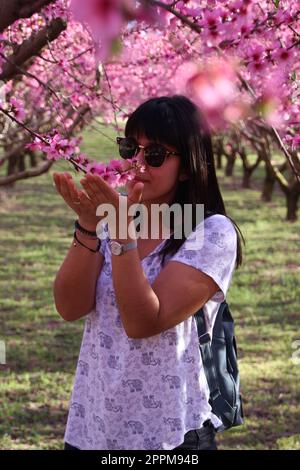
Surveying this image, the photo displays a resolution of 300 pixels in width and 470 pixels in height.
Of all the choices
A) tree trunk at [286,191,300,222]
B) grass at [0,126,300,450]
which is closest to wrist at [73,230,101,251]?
grass at [0,126,300,450]

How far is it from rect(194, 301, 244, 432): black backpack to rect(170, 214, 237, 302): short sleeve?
101 mm

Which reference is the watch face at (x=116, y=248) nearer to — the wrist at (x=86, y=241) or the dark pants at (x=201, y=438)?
the wrist at (x=86, y=241)

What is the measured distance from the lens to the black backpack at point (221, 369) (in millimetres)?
2100

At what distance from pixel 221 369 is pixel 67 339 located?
16.2 feet

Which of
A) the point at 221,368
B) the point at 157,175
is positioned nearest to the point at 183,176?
the point at 157,175

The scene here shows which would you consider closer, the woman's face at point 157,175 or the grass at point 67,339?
the woman's face at point 157,175

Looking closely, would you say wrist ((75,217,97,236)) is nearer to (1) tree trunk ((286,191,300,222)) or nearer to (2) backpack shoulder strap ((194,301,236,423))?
(2) backpack shoulder strap ((194,301,236,423))

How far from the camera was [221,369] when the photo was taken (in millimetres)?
2129

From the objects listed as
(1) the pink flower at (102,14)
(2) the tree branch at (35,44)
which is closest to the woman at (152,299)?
(1) the pink flower at (102,14)

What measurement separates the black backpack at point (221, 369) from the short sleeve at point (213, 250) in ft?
0.33

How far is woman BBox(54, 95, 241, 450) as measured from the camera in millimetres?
1947

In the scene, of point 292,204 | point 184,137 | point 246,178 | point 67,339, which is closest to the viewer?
point 184,137

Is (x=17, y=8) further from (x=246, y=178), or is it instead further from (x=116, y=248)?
(x=246, y=178)
